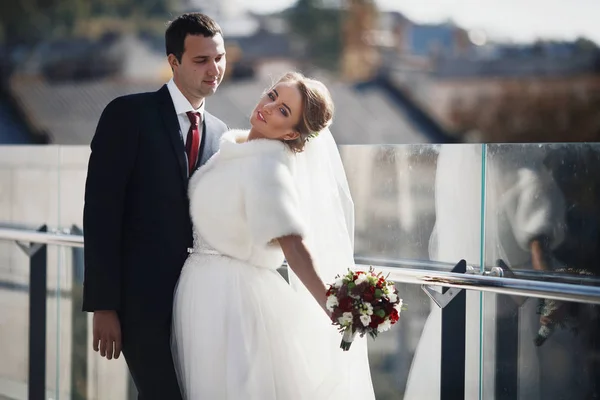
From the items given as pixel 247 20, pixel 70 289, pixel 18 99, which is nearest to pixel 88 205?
pixel 70 289

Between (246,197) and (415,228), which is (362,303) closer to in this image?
(246,197)

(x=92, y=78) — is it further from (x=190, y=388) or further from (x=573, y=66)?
(x=190, y=388)

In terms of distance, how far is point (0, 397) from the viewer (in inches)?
140

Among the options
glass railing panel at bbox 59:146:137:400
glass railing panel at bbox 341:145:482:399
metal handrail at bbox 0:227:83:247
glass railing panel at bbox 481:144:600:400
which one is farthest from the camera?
glass railing panel at bbox 59:146:137:400

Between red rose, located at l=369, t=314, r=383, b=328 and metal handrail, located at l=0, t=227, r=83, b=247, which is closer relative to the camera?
red rose, located at l=369, t=314, r=383, b=328

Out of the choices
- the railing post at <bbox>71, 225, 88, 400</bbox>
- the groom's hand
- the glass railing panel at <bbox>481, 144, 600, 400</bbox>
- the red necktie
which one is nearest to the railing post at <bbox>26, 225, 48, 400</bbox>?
the railing post at <bbox>71, 225, 88, 400</bbox>

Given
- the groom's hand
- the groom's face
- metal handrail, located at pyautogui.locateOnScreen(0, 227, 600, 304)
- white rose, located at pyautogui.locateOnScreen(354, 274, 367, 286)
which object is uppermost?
the groom's face

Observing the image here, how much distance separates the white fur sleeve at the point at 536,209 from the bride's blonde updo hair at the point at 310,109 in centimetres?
52

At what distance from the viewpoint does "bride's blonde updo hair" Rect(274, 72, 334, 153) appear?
1.99m

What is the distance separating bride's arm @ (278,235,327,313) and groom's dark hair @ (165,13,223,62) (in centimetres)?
55

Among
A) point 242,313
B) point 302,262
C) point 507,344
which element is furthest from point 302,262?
point 507,344

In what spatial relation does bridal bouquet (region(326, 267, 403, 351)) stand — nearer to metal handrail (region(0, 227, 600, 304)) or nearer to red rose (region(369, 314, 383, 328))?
red rose (region(369, 314, 383, 328))

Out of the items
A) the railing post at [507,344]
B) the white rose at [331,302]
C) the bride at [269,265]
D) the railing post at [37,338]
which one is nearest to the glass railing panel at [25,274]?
the railing post at [37,338]

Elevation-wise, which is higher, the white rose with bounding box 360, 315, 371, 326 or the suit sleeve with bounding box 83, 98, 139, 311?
the suit sleeve with bounding box 83, 98, 139, 311
